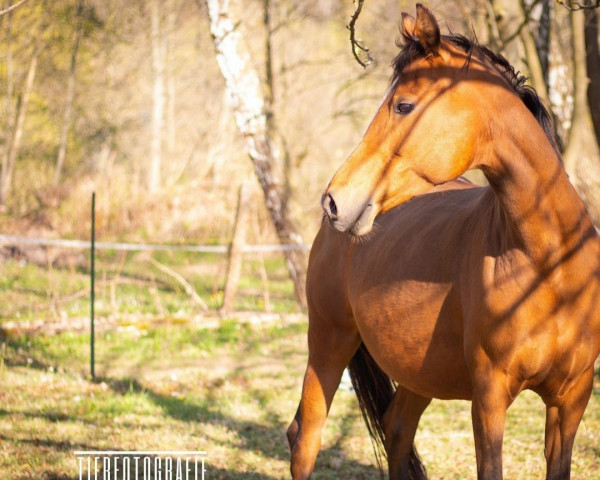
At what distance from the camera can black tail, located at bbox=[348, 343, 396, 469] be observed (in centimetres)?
433

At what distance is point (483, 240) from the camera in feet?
9.65

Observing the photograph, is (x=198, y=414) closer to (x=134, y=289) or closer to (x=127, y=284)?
(x=134, y=289)

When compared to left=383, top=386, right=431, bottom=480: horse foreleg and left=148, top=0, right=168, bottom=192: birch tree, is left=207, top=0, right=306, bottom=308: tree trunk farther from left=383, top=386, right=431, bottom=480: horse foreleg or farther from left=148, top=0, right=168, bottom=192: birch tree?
left=148, top=0, right=168, bottom=192: birch tree

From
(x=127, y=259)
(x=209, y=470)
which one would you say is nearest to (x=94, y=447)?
(x=209, y=470)

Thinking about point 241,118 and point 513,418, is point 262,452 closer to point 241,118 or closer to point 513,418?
point 513,418

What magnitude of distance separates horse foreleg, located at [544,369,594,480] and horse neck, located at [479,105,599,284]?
1.64ft

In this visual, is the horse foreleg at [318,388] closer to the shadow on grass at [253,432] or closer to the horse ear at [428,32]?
the shadow on grass at [253,432]

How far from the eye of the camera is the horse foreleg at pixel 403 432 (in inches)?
164

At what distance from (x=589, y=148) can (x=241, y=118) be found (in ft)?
18.9

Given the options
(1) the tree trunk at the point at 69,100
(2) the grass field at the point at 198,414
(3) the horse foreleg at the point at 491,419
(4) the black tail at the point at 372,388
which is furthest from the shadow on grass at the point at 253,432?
(1) the tree trunk at the point at 69,100

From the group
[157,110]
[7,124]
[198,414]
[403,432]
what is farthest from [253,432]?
[157,110]

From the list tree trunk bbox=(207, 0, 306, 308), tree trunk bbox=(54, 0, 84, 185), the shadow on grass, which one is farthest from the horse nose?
tree trunk bbox=(54, 0, 84, 185)

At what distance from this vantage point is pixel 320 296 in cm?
407

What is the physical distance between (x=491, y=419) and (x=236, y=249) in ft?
21.5
